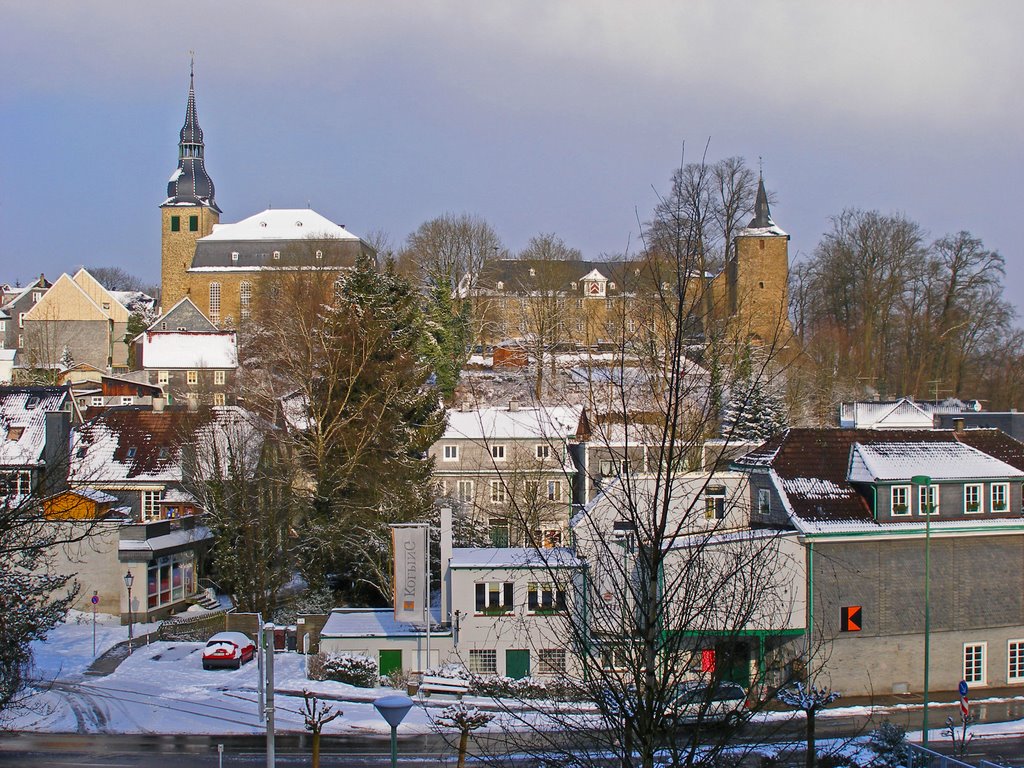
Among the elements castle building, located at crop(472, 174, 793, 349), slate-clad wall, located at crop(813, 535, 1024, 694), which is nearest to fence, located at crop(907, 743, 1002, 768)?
slate-clad wall, located at crop(813, 535, 1024, 694)

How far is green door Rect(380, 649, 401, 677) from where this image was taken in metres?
24.2

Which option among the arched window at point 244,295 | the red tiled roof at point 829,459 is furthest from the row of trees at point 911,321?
the arched window at point 244,295

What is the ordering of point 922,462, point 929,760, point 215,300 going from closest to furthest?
point 929,760 → point 922,462 → point 215,300

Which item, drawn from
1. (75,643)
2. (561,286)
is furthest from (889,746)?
(561,286)

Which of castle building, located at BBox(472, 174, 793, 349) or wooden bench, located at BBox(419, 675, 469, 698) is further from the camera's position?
castle building, located at BBox(472, 174, 793, 349)

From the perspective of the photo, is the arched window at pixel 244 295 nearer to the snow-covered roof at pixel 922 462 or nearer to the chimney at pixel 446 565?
the chimney at pixel 446 565

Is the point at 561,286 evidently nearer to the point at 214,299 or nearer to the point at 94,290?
the point at 214,299

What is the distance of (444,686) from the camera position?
886 inches

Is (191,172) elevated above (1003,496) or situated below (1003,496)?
above

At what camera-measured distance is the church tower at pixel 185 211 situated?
92.3 meters

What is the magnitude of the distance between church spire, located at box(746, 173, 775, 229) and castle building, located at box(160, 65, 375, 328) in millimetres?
30865

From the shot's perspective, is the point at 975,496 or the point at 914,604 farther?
the point at 975,496

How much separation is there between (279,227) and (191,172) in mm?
10364

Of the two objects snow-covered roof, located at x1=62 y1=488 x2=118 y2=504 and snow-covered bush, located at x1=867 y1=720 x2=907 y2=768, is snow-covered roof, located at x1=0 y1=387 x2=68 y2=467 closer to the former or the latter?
snow-covered roof, located at x1=62 y1=488 x2=118 y2=504
